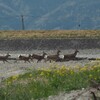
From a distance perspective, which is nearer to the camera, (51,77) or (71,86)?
(71,86)

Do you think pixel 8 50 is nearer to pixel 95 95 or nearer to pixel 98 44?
pixel 98 44

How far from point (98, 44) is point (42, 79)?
3662cm

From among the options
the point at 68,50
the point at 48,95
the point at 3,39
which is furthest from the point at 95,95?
the point at 3,39

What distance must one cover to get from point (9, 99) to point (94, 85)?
3783 millimetres

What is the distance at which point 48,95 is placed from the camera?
1425 cm

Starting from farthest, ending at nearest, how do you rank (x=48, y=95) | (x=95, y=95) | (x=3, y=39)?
Answer: (x=3, y=39) → (x=48, y=95) → (x=95, y=95)

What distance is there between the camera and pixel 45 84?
16266mm

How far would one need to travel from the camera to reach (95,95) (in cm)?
1109

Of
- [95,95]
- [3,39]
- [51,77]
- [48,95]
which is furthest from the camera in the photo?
[3,39]

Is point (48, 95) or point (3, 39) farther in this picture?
point (3, 39)

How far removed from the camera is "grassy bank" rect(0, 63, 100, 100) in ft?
48.0

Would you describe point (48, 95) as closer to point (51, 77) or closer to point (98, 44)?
point (51, 77)

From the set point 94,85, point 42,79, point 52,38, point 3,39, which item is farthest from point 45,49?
point 94,85

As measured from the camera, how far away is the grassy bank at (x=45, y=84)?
14.6 meters
